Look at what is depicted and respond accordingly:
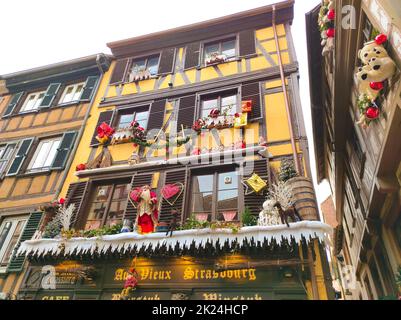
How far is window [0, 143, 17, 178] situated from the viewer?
397 inches

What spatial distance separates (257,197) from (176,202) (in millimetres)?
1976

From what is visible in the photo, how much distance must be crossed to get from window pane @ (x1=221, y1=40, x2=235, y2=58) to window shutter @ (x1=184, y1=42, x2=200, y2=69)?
954 millimetres

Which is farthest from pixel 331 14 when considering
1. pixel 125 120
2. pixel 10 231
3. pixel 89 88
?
pixel 10 231

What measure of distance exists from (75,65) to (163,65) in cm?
410

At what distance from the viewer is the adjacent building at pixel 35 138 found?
833cm

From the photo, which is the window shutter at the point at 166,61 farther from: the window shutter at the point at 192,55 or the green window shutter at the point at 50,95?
the green window shutter at the point at 50,95

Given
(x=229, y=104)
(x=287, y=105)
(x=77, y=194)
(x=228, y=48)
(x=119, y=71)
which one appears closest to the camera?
(x=287, y=105)

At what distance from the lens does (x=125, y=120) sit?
10055mm

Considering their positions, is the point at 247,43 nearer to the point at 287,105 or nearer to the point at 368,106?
the point at 287,105

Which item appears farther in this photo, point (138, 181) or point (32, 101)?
point (32, 101)

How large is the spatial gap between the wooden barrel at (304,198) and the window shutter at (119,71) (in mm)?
8147

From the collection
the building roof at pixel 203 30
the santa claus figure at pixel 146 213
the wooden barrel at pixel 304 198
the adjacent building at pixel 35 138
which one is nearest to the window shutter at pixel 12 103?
the adjacent building at pixel 35 138

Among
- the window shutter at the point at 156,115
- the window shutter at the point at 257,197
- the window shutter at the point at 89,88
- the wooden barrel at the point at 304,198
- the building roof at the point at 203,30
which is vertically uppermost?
the building roof at the point at 203,30
